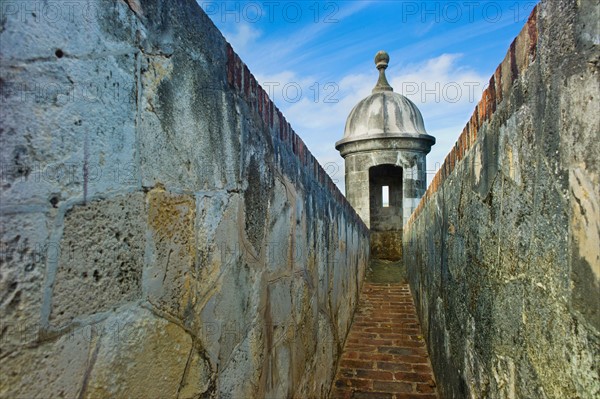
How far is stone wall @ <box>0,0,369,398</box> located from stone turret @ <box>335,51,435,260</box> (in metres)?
9.21

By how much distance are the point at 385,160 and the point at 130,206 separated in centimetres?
1004

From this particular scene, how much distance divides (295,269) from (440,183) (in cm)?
160

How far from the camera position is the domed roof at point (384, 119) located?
10555mm

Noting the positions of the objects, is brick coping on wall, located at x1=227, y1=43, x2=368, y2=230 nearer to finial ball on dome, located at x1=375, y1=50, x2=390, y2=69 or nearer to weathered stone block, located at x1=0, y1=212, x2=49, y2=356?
weathered stone block, located at x1=0, y1=212, x2=49, y2=356

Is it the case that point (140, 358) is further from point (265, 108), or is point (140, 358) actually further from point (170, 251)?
point (265, 108)

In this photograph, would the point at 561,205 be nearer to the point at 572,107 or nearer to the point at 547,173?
→ the point at 547,173

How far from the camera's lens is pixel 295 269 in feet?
6.73

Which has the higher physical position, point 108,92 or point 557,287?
point 108,92

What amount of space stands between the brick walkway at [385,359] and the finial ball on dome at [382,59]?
9.12m

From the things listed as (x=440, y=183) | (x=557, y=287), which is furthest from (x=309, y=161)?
(x=557, y=287)

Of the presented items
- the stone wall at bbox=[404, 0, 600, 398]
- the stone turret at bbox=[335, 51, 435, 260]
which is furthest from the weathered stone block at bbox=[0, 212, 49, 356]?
the stone turret at bbox=[335, 51, 435, 260]

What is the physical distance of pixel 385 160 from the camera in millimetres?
10445

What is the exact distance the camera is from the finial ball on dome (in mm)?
12356

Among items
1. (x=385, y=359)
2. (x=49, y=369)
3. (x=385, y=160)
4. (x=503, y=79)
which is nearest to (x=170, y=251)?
(x=49, y=369)
